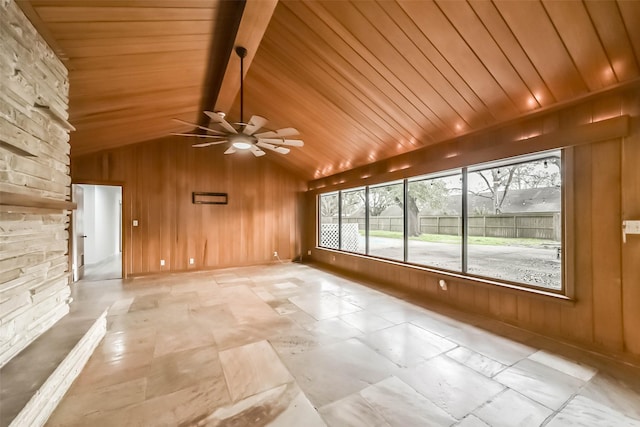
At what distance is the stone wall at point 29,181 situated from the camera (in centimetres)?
176

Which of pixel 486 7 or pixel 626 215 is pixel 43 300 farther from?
pixel 626 215

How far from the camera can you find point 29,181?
79.7 inches

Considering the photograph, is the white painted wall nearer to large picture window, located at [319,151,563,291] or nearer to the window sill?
large picture window, located at [319,151,563,291]

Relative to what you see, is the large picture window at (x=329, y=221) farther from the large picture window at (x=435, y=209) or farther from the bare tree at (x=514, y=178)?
the bare tree at (x=514, y=178)

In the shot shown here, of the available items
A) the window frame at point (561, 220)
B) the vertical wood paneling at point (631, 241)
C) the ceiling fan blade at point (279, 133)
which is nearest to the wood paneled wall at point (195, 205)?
the ceiling fan blade at point (279, 133)

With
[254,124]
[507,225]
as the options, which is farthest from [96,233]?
[507,225]

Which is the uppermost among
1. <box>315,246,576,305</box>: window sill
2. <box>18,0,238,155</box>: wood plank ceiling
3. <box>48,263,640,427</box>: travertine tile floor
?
<box>18,0,238,155</box>: wood plank ceiling

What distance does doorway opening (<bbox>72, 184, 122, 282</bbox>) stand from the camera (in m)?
5.56

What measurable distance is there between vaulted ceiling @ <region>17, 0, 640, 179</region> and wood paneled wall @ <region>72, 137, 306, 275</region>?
1.51 metres

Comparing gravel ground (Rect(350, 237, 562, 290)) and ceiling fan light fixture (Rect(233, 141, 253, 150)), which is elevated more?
ceiling fan light fixture (Rect(233, 141, 253, 150))

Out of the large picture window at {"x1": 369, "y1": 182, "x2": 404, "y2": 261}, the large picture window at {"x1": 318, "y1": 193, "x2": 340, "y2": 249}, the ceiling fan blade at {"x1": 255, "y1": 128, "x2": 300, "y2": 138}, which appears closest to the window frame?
the large picture window at {"x1": 369, "y1": 182, "x2": 404, "y2": 261}

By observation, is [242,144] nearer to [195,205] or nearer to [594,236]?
[195,205]

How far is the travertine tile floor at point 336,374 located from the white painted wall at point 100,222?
4.53 meters

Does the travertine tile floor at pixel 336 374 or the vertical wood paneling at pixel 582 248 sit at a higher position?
the vertical wood paneling at pixel 582 248
